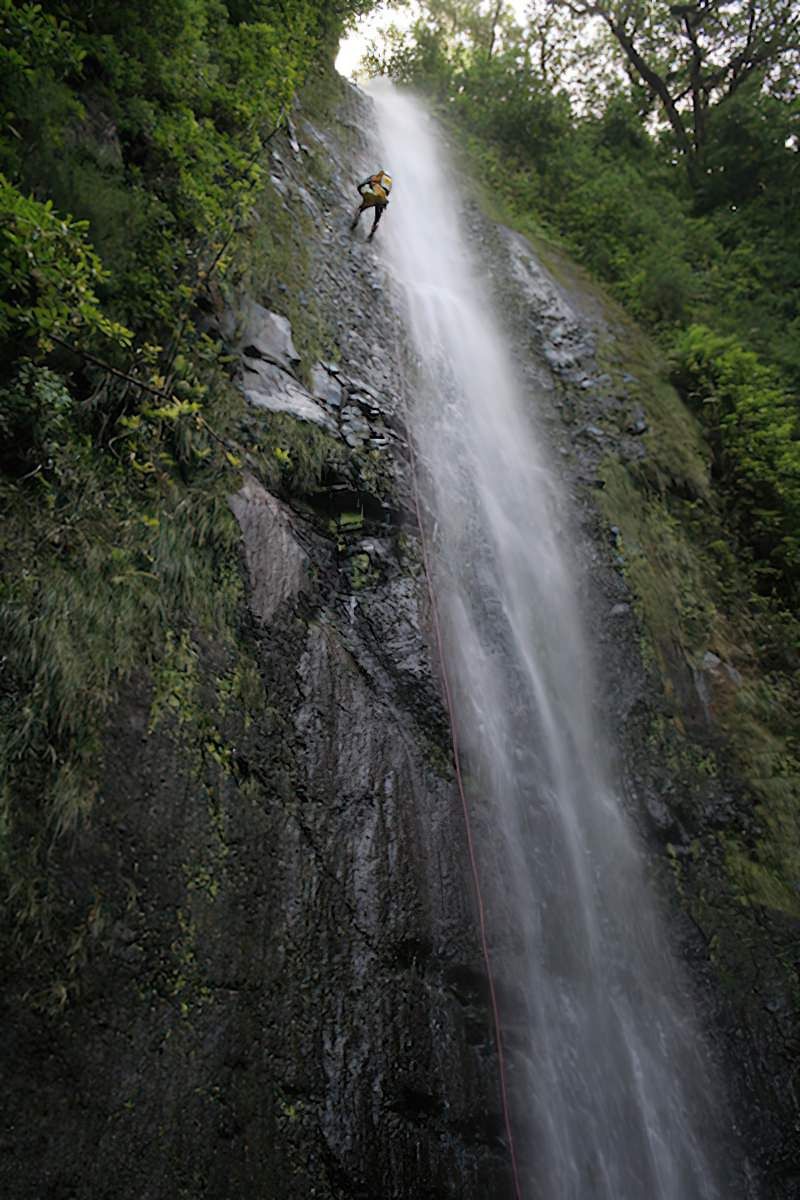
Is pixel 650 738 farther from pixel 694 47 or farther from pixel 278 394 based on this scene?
pixel 694 47

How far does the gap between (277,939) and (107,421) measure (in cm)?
255

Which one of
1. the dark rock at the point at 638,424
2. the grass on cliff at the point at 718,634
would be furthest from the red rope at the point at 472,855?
the dark rock at the point at 638,424

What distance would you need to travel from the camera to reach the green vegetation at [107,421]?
8.39ft

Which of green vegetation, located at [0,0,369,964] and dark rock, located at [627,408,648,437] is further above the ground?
dark rock, located at [627,408,648,437]

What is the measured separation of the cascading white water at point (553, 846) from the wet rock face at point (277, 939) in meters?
0.39

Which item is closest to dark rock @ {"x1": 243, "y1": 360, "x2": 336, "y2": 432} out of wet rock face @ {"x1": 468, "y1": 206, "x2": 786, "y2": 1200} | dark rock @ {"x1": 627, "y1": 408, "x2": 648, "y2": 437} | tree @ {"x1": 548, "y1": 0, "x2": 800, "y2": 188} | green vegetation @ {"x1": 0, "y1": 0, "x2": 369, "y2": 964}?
green vegetation @ {"x1": 0, "y1": 0, "x2": 369, "y2": 964}

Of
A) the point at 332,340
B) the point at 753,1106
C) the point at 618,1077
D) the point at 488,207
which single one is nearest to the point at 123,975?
the point at 618,1077

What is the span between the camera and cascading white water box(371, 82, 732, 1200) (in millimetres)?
3557

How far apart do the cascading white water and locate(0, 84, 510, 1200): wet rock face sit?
387 mm

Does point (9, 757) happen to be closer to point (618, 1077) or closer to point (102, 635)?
point (102, 635)

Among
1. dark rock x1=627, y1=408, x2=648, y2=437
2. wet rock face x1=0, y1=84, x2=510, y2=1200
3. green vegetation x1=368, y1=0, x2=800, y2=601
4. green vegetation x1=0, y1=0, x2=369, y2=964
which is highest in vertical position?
green vegetation x1=368, y1=0, x2=800, y2=601

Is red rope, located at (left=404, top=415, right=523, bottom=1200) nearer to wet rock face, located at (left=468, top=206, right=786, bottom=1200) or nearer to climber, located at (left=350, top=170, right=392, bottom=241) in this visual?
wet rock face, located at (left=468, top=206, right=786, bottom=1200)

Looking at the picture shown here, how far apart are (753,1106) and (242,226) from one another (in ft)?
21.7

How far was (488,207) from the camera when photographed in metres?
10.8
